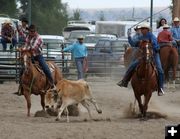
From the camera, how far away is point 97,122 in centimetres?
1370

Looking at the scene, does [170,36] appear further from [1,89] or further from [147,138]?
[147,138]

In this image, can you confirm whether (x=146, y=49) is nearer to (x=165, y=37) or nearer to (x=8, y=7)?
(x=165, y=37)

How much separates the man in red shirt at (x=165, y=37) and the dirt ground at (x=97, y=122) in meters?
1.56

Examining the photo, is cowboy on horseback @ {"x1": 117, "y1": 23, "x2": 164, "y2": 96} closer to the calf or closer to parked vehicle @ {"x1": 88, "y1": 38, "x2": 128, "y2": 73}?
the calf

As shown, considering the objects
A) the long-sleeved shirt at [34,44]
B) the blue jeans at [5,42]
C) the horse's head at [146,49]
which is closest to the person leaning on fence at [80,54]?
the blue jeans at [5,42]

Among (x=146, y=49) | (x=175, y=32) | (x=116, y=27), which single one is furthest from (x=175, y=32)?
(x=116, y=27)

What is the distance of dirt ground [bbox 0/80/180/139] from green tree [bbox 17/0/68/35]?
139 ft

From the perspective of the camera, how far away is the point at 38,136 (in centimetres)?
1108

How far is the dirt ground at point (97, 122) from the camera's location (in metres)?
11.3

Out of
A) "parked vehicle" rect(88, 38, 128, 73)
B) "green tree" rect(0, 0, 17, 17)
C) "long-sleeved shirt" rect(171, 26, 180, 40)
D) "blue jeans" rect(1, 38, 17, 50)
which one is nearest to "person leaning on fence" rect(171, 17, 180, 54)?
"long-sleeved shirt" rect(171, 26, 180, 40)

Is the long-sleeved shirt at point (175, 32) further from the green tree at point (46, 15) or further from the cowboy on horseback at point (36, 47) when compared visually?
the green tree at point (46, 15)

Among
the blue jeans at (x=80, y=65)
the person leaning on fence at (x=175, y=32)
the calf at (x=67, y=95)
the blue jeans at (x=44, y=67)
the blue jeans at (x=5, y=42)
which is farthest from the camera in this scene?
the blue jeans at (x=5, y=42)

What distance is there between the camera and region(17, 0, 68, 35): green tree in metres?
63.5

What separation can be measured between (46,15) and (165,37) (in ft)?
144
